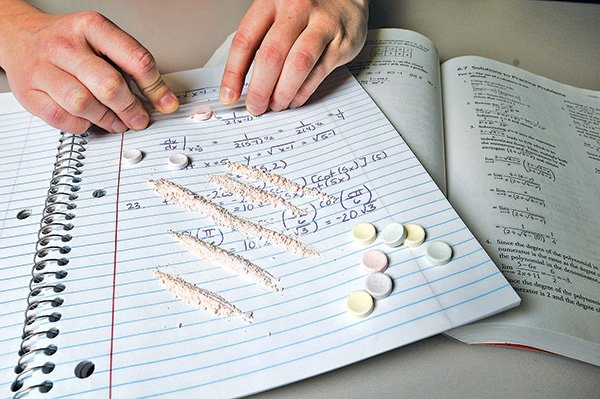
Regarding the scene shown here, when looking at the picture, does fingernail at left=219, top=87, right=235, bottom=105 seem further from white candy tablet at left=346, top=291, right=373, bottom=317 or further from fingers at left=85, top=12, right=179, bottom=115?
white candy tablet at left=346, top=291, right=373, bottom=317

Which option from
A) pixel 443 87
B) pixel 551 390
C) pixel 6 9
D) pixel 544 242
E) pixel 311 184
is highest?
pixel 6 9

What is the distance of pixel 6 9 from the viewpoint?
63cm

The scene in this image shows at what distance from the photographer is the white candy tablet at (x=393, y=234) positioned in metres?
0.41

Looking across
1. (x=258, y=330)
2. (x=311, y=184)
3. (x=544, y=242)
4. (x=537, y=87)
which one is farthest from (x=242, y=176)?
(x=537, y=87)

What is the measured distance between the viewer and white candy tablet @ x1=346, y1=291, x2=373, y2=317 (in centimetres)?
37

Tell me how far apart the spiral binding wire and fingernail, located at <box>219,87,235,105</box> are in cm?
15

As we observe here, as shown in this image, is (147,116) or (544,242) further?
(147,116)

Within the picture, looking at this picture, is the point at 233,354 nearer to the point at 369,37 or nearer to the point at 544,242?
the point at 544,242

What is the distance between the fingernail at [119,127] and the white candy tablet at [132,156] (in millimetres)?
36

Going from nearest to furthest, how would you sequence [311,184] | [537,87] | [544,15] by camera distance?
[311,184], [537,87], [544,15]

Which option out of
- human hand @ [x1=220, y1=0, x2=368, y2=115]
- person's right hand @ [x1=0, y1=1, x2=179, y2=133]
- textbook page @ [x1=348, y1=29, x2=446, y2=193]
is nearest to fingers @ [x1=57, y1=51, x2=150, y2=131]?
person's right hand @ [x1=0, y1=1, x2=179, y2=133]

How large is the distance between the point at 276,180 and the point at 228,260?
10cm

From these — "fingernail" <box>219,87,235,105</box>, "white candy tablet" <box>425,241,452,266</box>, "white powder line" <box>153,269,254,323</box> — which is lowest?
"white candy tablet" <box>425,241,452,266</box>

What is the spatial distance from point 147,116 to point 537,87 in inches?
17.5
